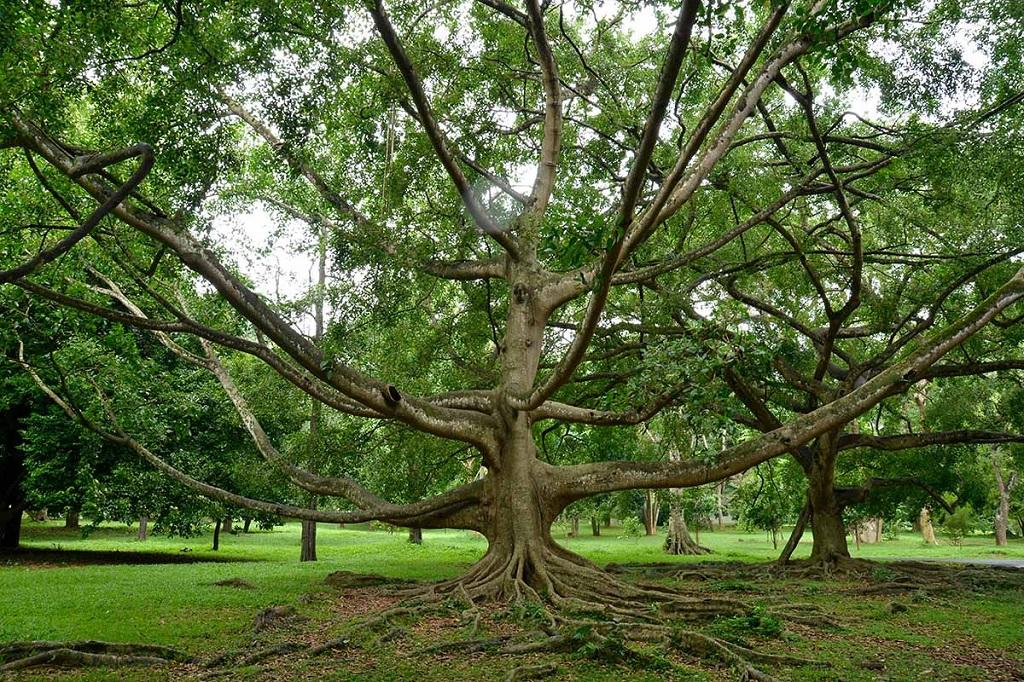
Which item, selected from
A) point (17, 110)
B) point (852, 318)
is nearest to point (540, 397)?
point (17, 110)

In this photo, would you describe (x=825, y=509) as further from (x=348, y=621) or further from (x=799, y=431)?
(x=348, y=621)

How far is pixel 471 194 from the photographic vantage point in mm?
9570

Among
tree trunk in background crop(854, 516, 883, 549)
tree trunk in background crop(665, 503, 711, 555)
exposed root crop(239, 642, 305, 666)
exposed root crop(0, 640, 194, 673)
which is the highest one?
exposed root crop(0, 640, 194, 673)

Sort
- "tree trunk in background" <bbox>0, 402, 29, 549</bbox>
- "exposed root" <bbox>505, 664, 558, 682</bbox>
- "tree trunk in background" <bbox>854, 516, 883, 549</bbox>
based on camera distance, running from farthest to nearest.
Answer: "tree trunk in background" <bbox>854, 516, 883, 549</bbox> < "tree trunk in background" <bbox>0, 402, 29, 549</bbox> < "exposed root" <bbox>505, 664, 558, 682</bbox>

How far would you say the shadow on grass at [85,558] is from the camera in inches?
662

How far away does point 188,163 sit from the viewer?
738 centimetres

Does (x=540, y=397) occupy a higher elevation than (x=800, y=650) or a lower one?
higher

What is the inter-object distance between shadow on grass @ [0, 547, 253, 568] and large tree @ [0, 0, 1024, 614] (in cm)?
566

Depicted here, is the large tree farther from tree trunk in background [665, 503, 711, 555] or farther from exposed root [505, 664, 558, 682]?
tree trunk in background [665, 503, 711, 555]

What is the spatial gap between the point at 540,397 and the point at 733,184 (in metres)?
5.15

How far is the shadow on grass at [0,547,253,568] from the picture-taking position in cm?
1681

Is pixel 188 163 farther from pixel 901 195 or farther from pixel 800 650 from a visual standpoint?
pixel 901 195

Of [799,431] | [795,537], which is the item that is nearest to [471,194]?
[799,431]

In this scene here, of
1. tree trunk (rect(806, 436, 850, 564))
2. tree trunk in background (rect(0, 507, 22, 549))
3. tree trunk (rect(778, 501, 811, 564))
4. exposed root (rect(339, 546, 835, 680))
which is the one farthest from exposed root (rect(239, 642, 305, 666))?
tree trunk in background (rect(0, 507, 22, 549))
